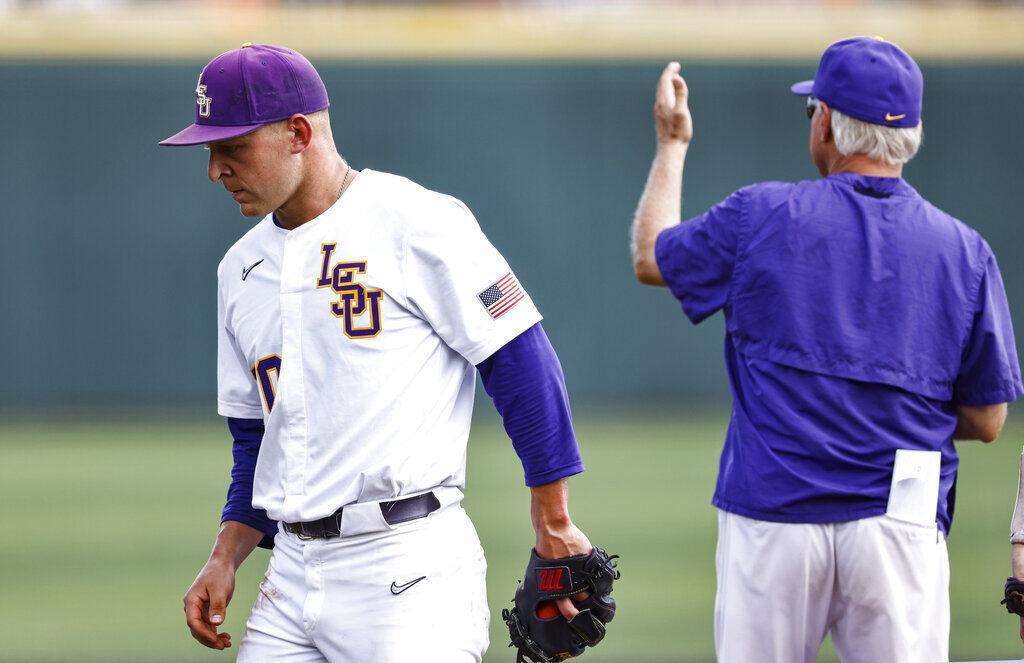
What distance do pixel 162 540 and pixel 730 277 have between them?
4.38m

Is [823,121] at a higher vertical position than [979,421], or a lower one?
higher

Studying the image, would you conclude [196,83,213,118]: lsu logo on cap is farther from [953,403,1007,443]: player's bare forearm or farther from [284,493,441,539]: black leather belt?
[953,403,1007,443]: player's bare forearm

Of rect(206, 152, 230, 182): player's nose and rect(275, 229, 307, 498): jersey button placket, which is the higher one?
rect(206, 152, 230, 182): player's nose

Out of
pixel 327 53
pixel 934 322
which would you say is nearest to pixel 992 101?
pixel 327 53

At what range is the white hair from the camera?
262cm

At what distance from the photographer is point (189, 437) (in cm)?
940

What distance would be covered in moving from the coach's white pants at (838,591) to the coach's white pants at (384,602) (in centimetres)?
52

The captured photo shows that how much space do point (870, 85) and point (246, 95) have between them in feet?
3.77

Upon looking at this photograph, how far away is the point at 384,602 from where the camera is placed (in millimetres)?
2252

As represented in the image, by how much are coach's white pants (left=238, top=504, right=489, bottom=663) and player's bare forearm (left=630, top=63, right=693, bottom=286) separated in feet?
2.32

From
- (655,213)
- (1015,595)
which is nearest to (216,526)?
(655,213)

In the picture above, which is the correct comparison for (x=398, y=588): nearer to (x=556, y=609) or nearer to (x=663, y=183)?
(x=556, y=609)

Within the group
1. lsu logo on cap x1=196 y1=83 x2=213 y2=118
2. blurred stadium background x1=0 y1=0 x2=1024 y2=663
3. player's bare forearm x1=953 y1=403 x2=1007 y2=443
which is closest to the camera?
lsu logo on cap x1=196 y1=83 x2=213 y2=118

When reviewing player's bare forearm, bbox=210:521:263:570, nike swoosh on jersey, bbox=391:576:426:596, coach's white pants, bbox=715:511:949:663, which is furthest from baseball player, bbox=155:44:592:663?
coach's white pants, bbox=715:511:949:663
